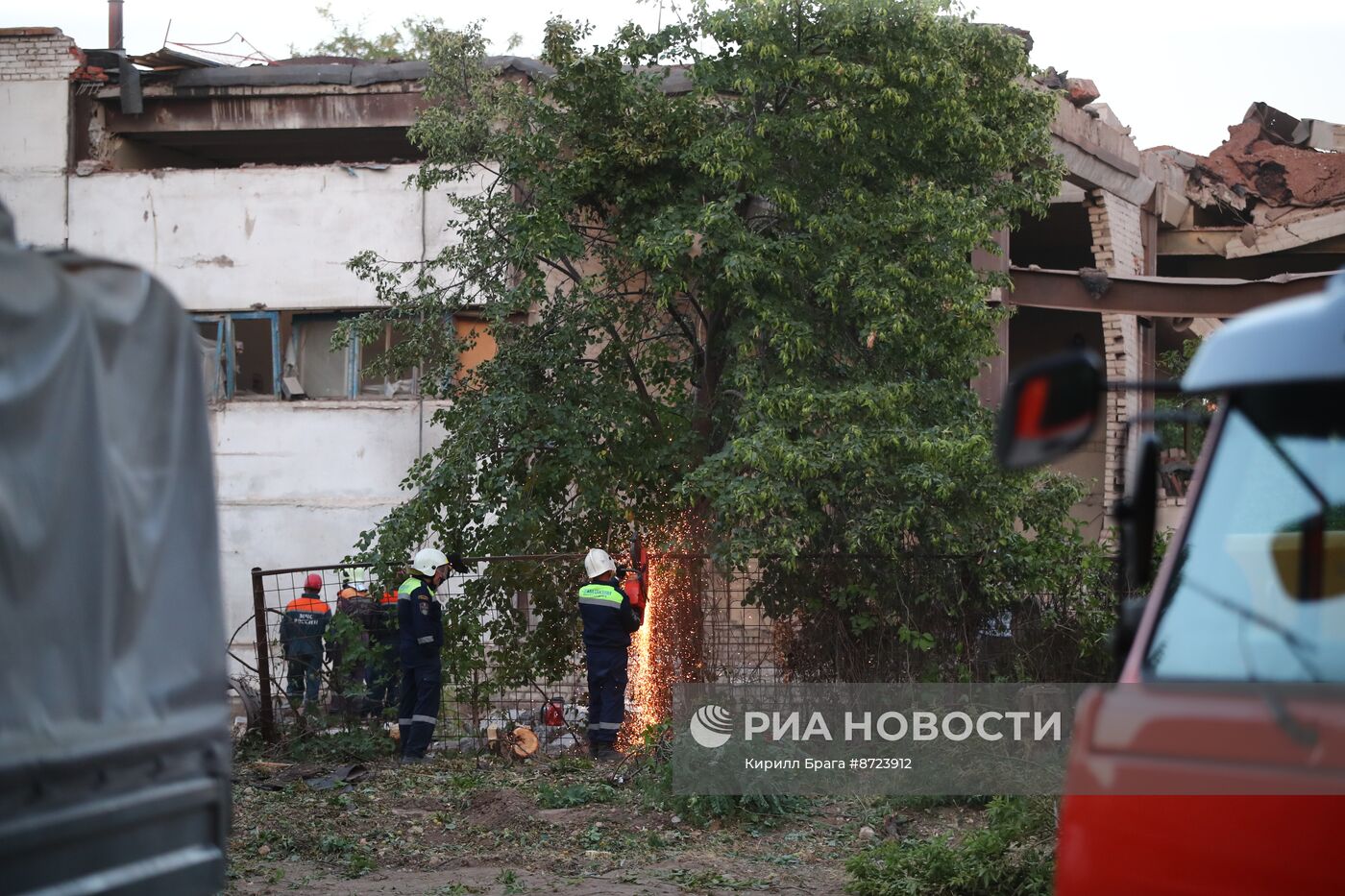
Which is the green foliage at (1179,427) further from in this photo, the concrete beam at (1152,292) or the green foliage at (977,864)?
the green foliage at (977,864)

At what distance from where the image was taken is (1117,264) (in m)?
19.2

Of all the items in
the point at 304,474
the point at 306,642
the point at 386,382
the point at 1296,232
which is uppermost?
the point at 1296,232

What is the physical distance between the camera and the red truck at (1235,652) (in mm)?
2857

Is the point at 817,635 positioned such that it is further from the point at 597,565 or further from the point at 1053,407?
the point at 1053,407

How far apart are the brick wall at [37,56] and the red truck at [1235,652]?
21.6 metres

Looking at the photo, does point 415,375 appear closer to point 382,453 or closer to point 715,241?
point 382,453

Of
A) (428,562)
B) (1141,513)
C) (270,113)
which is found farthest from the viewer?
(270,113)

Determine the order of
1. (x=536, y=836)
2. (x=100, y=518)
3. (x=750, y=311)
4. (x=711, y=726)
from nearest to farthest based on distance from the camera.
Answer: (x=100, y=518) → (x=536, y=836) → (x=711, y=726) → (x=750, y=311)

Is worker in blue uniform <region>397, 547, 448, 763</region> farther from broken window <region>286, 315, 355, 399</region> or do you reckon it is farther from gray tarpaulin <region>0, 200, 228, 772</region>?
gray tarpaulin <region>0, 200, 228, 772</region>

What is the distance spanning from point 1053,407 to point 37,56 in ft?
71.9

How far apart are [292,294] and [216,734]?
17.6 m

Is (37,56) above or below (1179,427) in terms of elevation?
above

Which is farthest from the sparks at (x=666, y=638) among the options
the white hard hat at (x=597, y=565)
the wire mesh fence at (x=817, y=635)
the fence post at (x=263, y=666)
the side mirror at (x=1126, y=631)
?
the side mirror at (x=1126, y=631)

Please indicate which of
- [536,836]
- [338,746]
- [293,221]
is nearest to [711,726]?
[536,836]
